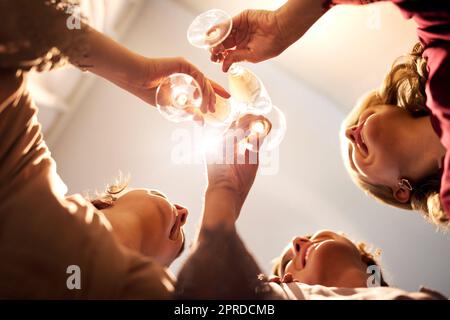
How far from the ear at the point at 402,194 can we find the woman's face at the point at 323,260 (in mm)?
163

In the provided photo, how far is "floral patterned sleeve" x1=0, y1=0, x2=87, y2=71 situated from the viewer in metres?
0.57

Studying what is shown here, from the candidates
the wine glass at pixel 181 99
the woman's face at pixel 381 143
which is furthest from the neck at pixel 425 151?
the wine glass at pixel 181 99

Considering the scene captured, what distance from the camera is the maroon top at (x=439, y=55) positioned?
2.44ft

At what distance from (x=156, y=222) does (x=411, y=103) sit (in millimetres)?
607

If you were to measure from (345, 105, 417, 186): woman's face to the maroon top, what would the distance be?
0.56 feet

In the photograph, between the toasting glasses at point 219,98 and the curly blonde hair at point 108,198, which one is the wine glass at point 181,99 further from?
the curly blonde hair at point 108,198

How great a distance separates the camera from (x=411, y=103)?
1.00 m

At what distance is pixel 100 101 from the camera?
1.95m

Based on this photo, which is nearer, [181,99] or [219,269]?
[219,269]

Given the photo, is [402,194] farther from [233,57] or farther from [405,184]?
[233,57]

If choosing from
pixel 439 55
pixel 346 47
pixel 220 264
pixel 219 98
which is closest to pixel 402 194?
pixel 439 55

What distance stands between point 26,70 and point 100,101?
4.56 ft
